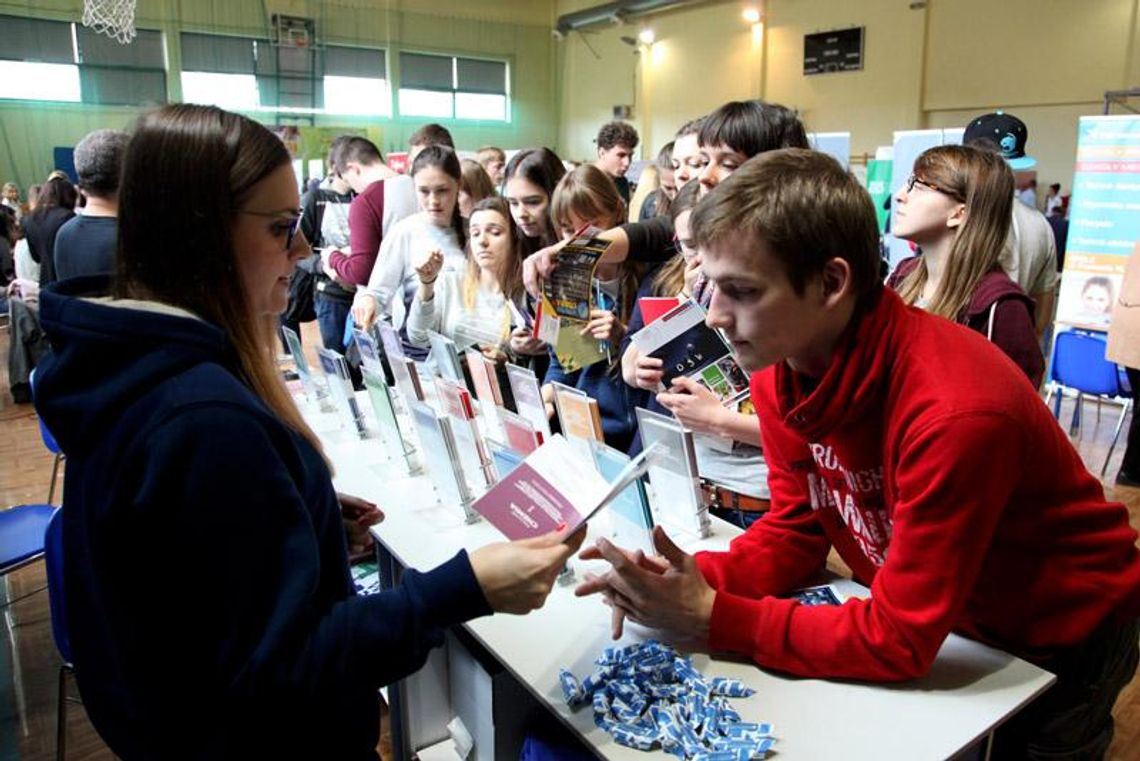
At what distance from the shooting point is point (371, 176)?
4.01 metres

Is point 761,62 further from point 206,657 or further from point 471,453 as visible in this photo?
point 206,657

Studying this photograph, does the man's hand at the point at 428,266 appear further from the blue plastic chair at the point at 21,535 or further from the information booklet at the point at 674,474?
the information booklet at the point at 674,474

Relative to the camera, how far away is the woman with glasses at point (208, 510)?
2.67 feet

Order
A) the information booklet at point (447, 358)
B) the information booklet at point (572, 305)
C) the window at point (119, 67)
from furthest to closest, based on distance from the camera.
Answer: the window at point (119, 67), the information booklet at point (447, 358), the information booklet at point (572, 305)

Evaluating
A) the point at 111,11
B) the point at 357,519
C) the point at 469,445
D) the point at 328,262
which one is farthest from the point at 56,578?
the point at 111,11

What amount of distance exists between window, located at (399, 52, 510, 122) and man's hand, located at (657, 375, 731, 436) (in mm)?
13831

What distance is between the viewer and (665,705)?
3.61 ft

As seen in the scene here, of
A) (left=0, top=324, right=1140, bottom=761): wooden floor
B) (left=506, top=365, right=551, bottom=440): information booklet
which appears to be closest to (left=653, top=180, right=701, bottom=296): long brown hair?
(left=506, top=365, right=551, bottom=440): information booklet

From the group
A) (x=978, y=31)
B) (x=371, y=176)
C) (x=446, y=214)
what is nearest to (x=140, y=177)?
(x=446, y=214)

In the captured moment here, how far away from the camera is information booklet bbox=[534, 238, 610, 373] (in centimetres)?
212

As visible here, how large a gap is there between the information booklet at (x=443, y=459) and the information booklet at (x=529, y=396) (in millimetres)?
281

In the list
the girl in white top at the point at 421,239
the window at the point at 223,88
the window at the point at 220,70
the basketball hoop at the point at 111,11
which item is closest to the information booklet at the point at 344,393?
the girl in white top at the point at 421,239

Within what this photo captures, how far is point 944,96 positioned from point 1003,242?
958cm

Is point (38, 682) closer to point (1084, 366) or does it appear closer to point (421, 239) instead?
point (421, 239)
